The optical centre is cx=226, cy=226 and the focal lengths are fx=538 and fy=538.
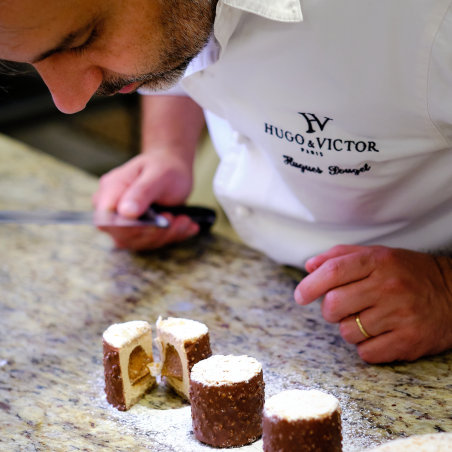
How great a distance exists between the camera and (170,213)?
144 centimetres

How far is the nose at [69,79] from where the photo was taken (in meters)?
0.79

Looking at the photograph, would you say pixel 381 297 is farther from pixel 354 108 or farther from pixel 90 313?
pixel 90 313

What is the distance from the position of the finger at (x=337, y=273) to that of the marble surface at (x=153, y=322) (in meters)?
0.12

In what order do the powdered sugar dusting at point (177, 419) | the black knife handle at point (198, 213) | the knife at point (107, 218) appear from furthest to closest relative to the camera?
the black knife handle at point (198, 213)
the knife at point (107, 218)
the powdered sugar dusting at point (177, 419)

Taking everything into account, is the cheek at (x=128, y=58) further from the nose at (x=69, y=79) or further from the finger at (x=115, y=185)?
the finger at (x=115, y=185)

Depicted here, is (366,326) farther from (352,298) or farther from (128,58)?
(128,58)

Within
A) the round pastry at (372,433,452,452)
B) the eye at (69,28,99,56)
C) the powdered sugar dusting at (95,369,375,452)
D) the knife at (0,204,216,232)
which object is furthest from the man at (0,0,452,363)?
the knife at (0,204,216,232)

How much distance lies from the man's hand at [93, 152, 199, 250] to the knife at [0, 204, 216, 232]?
20 mm

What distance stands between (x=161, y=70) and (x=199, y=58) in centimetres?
16

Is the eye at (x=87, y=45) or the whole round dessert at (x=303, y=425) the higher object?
the eye at (x=87, y=45)

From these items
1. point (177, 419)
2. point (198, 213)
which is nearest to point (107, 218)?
point (198, 213)

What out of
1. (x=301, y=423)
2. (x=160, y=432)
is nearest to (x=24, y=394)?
(x=160, y=432)

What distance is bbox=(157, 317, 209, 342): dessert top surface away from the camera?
822 mm

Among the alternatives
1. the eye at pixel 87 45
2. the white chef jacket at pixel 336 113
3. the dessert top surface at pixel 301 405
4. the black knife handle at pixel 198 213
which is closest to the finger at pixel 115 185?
the black knife handle at pixel 198 213
